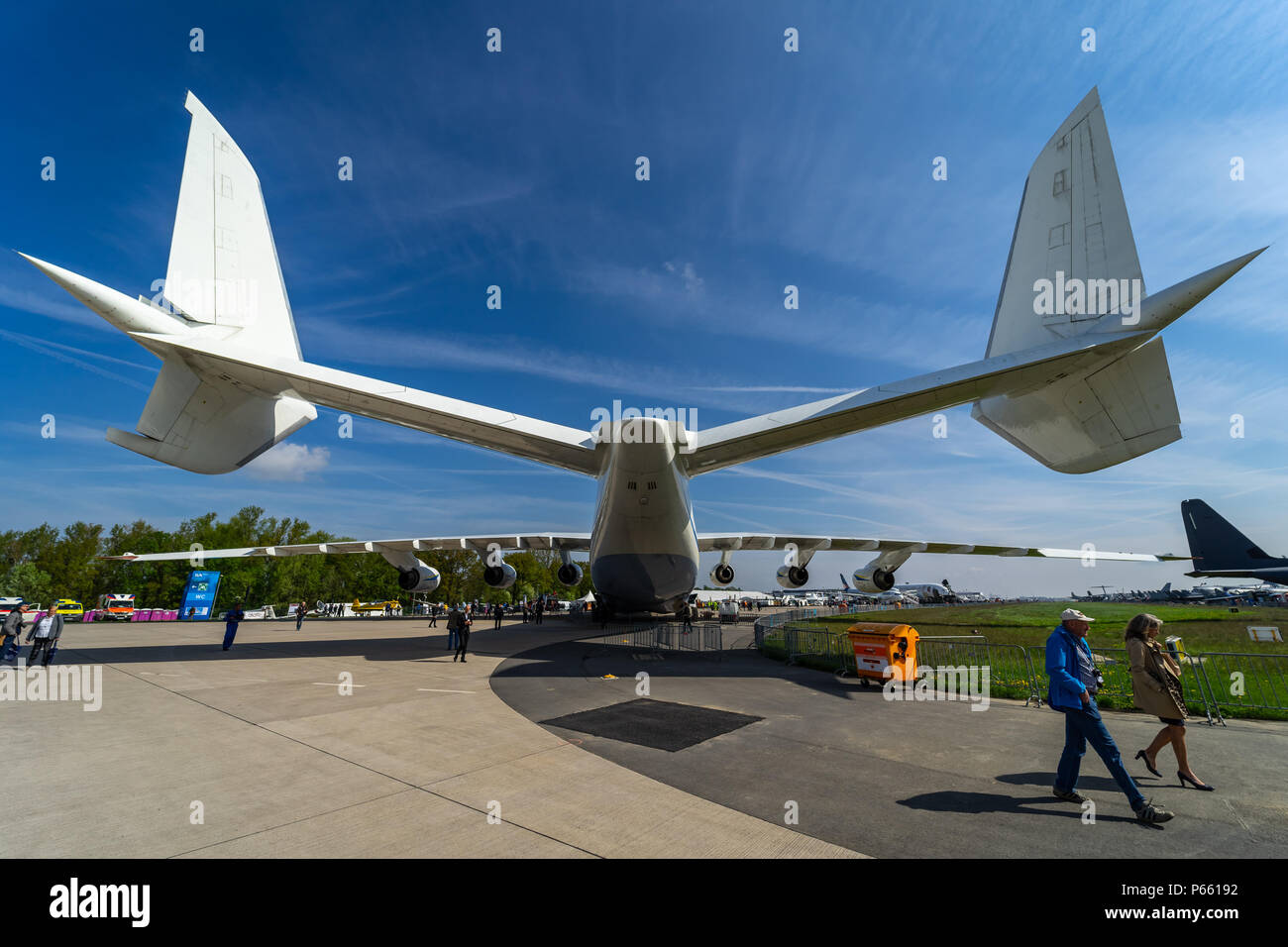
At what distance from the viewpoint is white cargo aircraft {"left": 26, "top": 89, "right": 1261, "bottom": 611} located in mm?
10289

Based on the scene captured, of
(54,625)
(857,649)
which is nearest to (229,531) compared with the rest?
(54,625)

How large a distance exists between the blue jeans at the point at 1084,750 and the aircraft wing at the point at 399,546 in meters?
18.5

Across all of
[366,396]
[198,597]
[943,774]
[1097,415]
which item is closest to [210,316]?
[366,396]

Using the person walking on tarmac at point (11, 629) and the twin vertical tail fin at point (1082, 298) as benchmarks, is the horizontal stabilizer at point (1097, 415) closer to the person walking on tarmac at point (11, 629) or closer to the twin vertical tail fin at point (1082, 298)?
the twin vertical tail fin at point (1082, 298)

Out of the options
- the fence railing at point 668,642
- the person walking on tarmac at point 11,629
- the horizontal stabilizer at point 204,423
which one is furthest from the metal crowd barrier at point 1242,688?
the person walking on tarmac at point 11,629

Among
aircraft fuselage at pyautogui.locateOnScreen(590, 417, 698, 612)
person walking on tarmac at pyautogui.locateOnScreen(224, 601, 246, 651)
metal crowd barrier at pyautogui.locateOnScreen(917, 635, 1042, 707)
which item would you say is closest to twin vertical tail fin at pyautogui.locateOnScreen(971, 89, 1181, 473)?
metal crowd barrier at pyautogui.locateOnScreen(917, 635, 1042, 707)

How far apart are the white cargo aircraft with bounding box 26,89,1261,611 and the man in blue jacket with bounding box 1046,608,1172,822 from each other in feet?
24.3

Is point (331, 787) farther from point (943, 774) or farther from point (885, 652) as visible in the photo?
point (885, 652)

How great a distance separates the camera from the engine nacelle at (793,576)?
2569 centimetres

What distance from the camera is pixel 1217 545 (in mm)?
38969

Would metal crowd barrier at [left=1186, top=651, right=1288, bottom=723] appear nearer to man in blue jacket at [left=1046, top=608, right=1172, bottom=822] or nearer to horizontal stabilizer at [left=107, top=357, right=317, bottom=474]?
man in blue jacket at [left=1046, top=608, right=1172, bottom=822]

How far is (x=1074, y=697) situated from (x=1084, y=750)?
0.45 meters

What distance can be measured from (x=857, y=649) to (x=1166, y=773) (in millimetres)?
5562

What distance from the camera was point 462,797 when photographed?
4520mm
